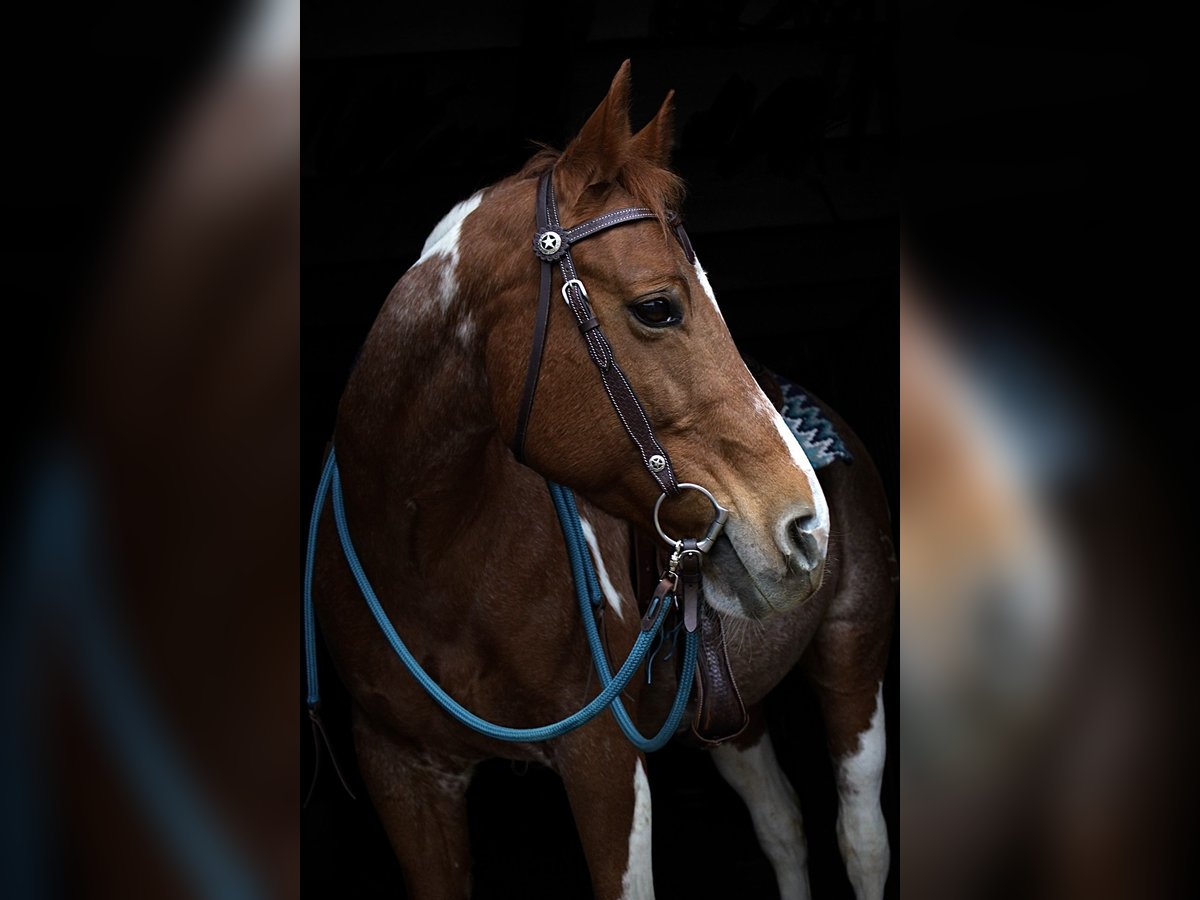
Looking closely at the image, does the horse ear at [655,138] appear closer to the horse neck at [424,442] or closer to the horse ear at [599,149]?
the horse ear at [599,149]

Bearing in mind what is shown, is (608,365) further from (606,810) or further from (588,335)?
(606,810)

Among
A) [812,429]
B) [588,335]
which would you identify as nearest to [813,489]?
[588,335]

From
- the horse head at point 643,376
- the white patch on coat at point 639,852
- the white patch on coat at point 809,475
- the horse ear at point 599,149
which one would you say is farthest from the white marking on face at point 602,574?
the horse ear at point 599,149

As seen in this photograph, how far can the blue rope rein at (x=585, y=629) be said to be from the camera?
7.54 ft

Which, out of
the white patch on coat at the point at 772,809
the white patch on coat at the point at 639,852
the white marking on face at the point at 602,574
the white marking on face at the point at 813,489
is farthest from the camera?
the white patch on coat at the point at 772,809

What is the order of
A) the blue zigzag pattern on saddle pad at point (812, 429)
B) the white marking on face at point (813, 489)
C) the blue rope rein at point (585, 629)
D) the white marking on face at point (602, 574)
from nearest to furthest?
the white marking on face at point (813, 489) < the blue rope rein at point (585, 629) < the white marking on face at point (602, 574) < the blue zigzag pattern on saddle pad at point (812, 429)

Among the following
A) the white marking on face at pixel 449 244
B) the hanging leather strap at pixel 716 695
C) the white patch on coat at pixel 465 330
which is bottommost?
the hanging leather strap at pixel 716 695

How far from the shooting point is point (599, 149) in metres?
2.06

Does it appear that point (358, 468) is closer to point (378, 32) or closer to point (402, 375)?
point (402, 375)

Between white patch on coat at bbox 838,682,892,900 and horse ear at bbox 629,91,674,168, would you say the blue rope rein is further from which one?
white patch on coat at bbox 838,682,892,900

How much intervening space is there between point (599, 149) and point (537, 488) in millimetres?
766
